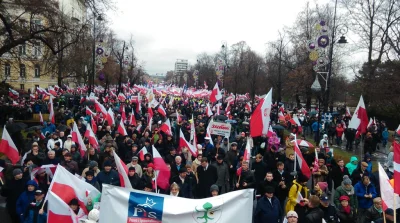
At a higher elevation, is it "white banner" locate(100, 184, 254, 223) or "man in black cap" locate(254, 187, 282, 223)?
"white banner" locate(100, 184, 254, 223)

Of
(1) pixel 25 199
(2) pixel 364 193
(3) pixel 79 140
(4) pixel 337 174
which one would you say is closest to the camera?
(1) pixel 25 199

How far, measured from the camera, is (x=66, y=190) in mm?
6133

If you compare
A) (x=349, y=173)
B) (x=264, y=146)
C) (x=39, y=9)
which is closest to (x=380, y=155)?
(x=264, y=146)

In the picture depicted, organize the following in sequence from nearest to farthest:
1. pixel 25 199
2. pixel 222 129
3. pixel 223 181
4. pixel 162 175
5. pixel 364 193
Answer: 1. pixel 25 199
2. pixel 364 193
3. pixel 162 175
4. pixel 223 181
5. pixel 222 129

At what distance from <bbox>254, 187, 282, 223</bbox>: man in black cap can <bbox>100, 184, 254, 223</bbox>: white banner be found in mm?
1616

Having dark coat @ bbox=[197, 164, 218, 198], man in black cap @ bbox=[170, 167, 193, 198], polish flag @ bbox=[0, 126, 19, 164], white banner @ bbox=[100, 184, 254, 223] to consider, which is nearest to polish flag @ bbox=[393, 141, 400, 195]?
white banner @ bbox=[100, 184, 254, 223]

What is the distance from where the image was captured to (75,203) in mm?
6043

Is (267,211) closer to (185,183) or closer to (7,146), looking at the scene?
(185,183)

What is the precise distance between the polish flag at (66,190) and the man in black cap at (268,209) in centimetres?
272

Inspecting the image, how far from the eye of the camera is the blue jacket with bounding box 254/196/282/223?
21.5 ft

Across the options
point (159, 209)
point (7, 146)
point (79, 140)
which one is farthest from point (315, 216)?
point (7, 146)

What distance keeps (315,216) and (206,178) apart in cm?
315

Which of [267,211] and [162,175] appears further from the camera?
[162,175]

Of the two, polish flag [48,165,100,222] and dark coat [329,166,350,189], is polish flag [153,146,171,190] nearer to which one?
polish flag [48,165,100,222]
